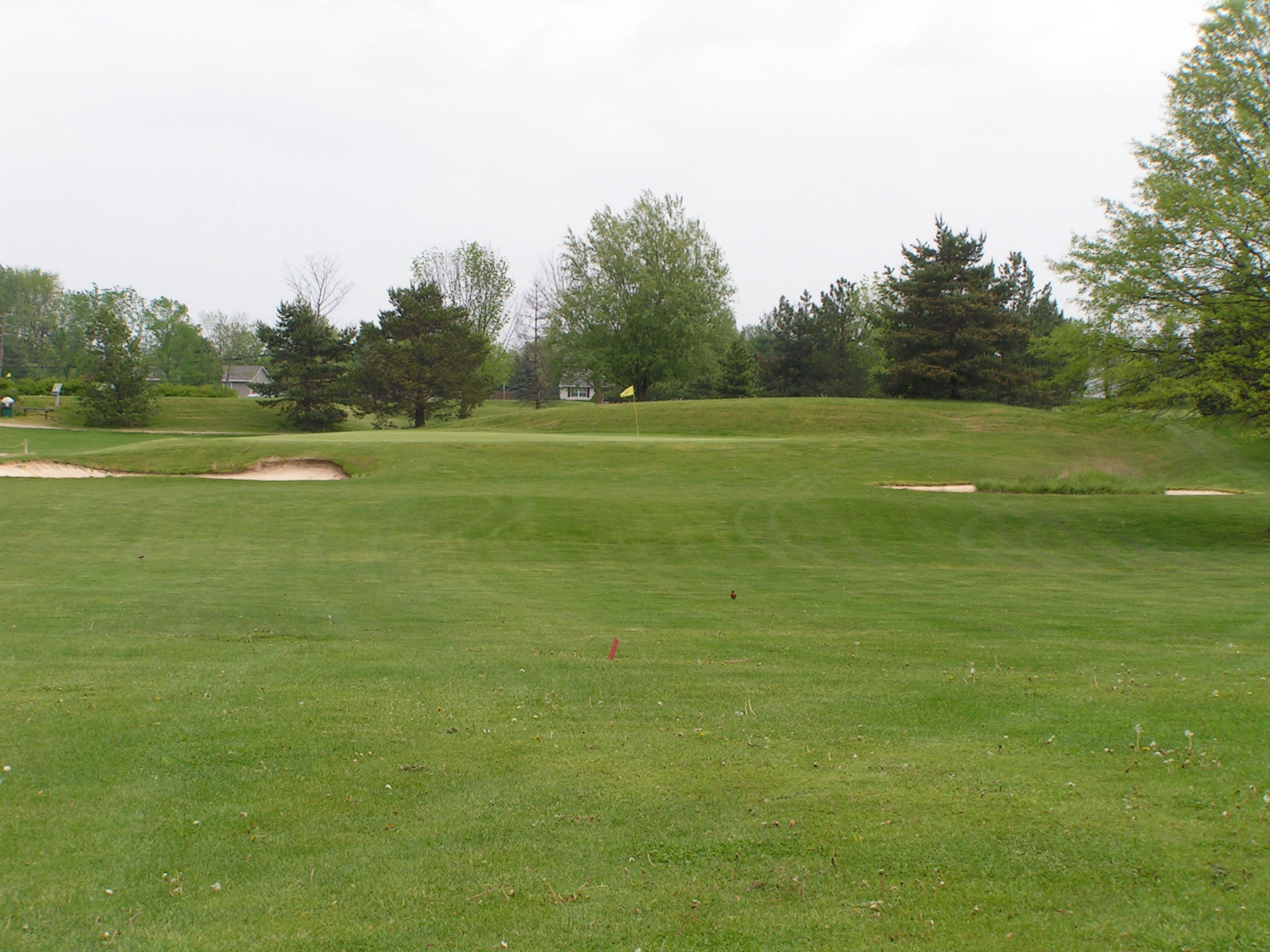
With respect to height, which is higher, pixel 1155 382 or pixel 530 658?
pixel 1155 382

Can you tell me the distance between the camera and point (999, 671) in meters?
8.81

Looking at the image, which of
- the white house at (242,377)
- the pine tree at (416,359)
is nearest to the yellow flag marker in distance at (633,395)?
the pine tree at (416,359)

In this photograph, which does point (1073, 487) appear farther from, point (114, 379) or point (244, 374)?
point (244, 374)

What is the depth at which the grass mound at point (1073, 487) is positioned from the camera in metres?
Answer: 29.3

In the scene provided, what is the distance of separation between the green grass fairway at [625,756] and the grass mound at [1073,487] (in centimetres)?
1092

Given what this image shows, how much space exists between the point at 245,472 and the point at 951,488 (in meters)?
23.6

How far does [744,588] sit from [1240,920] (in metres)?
11.7

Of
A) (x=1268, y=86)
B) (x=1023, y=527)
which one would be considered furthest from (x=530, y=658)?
(x=1268, y=86)

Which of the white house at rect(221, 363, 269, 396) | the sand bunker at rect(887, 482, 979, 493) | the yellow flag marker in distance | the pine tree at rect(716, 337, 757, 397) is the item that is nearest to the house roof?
the white house at rect(221, 363, 269, 396)

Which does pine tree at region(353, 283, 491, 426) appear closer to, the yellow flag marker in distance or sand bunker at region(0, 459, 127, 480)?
the yellow flag marker in distance

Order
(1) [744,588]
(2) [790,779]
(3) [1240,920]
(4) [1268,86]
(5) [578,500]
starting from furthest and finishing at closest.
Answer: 1. (5) [578,500]
2. (4) [1268,86]
3. (1) [744,588]
4. (2) [790,779]
5. (3) [1240,920]

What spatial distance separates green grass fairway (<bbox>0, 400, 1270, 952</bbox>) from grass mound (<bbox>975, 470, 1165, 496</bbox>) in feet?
35.8

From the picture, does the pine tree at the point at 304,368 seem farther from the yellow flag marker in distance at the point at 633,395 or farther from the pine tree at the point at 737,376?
the pine tree at the point at 737,376

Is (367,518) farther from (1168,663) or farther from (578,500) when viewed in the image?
(1168,663)
